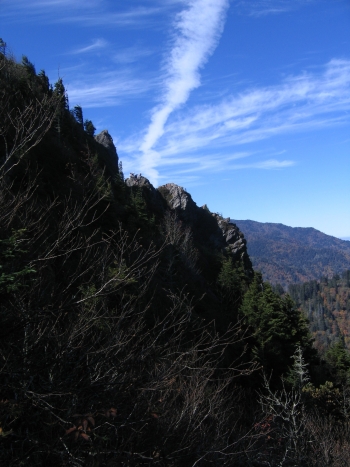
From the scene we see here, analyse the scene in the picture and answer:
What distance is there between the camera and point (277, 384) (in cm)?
2481

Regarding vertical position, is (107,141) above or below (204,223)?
above

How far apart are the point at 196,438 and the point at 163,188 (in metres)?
50.7

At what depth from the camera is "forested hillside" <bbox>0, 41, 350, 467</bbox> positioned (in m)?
4.12

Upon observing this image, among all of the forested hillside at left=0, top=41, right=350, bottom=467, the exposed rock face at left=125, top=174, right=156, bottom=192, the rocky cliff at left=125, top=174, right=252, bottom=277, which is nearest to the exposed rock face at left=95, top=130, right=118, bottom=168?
the forested hillside at left=0, top=41, right=350, bottom=467

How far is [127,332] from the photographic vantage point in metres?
6.96

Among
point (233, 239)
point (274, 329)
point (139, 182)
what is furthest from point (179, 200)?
point (274, 329)

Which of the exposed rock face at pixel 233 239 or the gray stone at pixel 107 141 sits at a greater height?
the gray stone at pixel 107 141

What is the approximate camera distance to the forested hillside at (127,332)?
4.12m

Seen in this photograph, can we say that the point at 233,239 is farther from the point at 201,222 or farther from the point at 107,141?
the point at 107,141

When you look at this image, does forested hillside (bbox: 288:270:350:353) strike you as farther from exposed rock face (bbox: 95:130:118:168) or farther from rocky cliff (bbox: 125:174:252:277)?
exposed rock face (bbox: 95:130:118:168)

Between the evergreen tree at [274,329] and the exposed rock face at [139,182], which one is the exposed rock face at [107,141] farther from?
the evergreen tree at [274,329]

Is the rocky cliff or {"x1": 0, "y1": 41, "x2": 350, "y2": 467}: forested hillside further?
the rocky cliff

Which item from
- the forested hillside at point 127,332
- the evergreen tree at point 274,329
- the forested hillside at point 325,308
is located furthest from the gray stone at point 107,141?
the forested hillside at point 325,308

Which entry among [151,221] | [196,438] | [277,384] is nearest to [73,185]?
[151,221]
